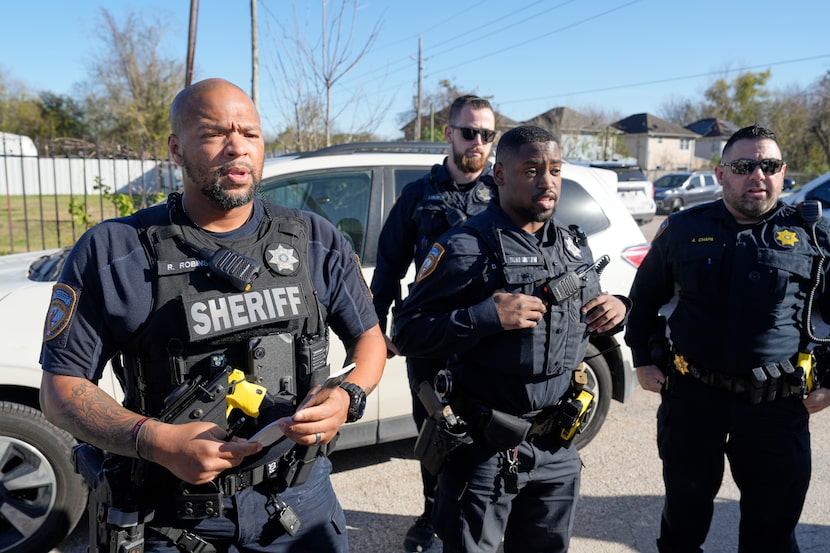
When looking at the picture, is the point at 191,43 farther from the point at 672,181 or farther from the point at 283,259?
the point at 672,181

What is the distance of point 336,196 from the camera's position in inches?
149

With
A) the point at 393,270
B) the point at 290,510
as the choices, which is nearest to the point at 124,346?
the point at 290,510

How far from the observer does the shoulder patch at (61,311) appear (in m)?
1.53

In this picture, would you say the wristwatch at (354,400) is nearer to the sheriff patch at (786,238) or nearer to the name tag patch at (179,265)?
the name tag patch at (179,265)

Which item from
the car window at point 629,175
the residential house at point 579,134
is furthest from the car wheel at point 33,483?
the residential house at point 579,134

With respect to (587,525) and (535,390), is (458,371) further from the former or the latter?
(587,525)

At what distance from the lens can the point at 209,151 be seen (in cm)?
163

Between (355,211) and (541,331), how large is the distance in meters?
1.86

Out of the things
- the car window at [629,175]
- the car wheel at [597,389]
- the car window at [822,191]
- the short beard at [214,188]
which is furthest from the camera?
the car window at [629,175]

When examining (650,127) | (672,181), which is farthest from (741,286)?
(650,127)

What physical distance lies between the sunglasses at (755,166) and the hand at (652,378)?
36.0 inches

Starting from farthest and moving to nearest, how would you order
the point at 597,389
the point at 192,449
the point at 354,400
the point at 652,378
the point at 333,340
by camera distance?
1. the point at 597,389
2. the point at 333,340
3. the point at 652,378
4. the point at 354,400
5. the point at 192,449

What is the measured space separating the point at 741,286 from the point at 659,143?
207 ft

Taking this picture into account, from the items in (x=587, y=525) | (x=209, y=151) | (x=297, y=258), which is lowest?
(x=587, y=525)
